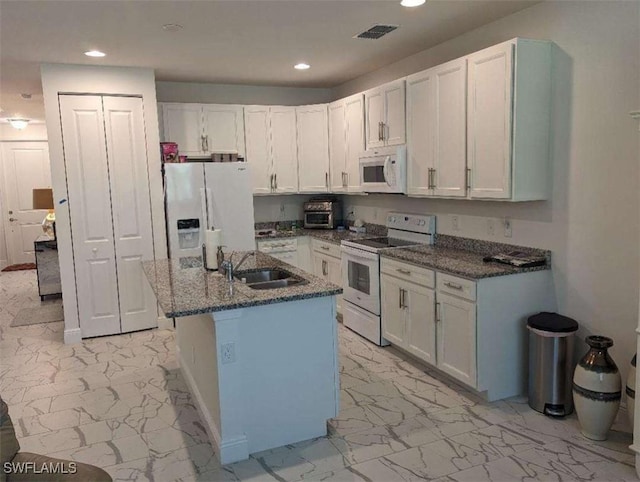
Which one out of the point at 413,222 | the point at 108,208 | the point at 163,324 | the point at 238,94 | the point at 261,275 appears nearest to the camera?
the point at 261,275

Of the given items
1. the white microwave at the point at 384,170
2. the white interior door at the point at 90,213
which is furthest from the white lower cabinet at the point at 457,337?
the white interior door at the point at 90,213

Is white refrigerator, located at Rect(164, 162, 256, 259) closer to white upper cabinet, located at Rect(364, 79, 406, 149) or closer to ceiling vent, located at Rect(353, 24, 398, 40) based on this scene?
white upper cabinet, located at Rect(364, 79, 406, 149)

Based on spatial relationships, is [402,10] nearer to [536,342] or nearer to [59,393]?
[536,342]

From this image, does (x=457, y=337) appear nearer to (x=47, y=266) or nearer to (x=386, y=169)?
(x=386, y=169)

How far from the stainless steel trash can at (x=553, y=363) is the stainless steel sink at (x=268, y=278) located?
1.59 metres

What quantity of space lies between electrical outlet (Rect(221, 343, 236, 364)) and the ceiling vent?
258 centimetres

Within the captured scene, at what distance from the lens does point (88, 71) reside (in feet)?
15.4

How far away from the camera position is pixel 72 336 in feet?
16.0

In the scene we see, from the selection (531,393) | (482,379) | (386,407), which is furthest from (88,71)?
(531,393)

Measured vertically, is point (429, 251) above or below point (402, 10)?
below

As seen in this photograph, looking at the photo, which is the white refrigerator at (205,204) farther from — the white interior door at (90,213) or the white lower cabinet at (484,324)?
the white lower cabinet at (484,324)

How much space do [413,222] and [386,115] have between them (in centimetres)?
105

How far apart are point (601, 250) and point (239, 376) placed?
2326 mm

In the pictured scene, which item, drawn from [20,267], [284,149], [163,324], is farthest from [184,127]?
[20,267]
